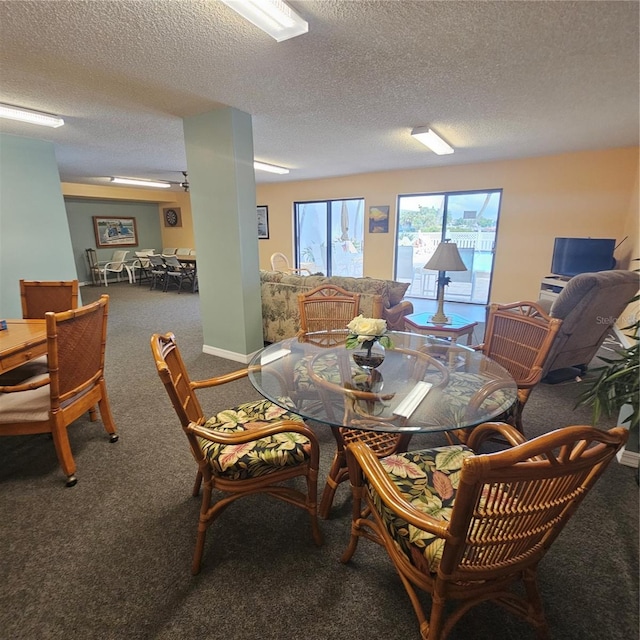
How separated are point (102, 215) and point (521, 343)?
33.7 feet

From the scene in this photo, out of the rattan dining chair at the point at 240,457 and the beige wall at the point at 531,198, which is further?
the beige wall at the point at 531,198

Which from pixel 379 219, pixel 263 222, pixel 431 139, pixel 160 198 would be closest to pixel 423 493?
pixel 431 139

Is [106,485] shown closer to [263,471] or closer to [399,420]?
[263,471]

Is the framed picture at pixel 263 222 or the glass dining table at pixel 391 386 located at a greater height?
the framed picture at pixel 263 222

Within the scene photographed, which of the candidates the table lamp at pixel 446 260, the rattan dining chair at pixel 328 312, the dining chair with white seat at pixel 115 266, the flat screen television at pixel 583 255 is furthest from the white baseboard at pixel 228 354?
the dining chair with white seat at pixel 115 266

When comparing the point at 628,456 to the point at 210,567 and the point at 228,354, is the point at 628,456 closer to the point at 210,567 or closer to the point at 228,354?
the point at 210,567

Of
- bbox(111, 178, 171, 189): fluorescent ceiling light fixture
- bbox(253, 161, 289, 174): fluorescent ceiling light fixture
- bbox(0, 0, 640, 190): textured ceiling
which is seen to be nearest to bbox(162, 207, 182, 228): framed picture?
bbox(111, 178, 171, 189): fluorescent ceiling light fixture

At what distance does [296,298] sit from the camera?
3539mm

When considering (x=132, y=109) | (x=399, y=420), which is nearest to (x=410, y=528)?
(x=399, y=420)

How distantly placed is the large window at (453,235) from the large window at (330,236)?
3.08 ft

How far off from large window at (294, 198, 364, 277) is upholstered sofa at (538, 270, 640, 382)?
4.60 meters

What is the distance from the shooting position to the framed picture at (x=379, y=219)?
6.50 meters

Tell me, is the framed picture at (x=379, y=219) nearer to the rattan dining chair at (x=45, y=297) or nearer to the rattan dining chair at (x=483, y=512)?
the rattan dining chair at (x=45, y=297)

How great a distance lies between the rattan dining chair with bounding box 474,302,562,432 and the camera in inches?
73.0
